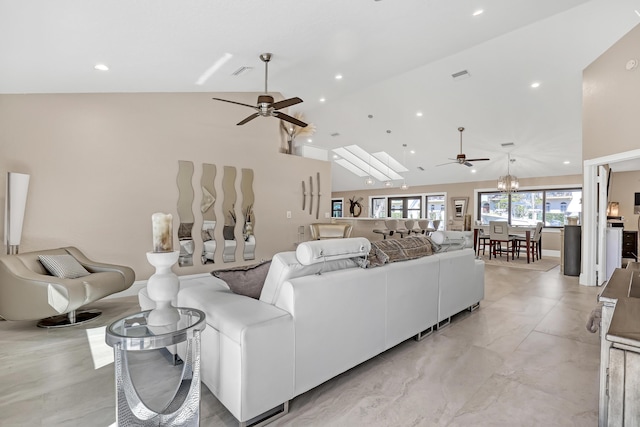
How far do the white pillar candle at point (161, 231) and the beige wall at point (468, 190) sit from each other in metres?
7.62

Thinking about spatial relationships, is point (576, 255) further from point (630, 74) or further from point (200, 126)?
point (200, 126)

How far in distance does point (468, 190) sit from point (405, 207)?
8.95 feet

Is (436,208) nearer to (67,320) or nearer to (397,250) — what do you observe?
(397,250)

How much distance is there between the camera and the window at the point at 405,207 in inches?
489

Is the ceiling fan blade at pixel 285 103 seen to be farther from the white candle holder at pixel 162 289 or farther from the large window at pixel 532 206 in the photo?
the large window at pixel 532 206

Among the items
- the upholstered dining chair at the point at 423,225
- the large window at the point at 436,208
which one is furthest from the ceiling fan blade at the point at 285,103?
the large window at the point at 436,208

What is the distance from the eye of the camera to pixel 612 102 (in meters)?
4.38

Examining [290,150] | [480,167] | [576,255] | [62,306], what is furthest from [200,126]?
[480,167]

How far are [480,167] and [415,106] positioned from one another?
387 cm

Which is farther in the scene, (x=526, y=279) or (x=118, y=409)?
(x=526, y=279)

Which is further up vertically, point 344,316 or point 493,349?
point 344,316

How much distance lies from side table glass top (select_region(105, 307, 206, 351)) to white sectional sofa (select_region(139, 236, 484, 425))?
0.14 metres

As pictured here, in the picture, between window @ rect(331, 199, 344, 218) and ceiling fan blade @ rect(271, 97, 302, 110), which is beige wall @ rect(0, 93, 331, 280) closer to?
ceiling fan blade @ rect(271, 97, 302, 110)

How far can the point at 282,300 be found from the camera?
171 cm
